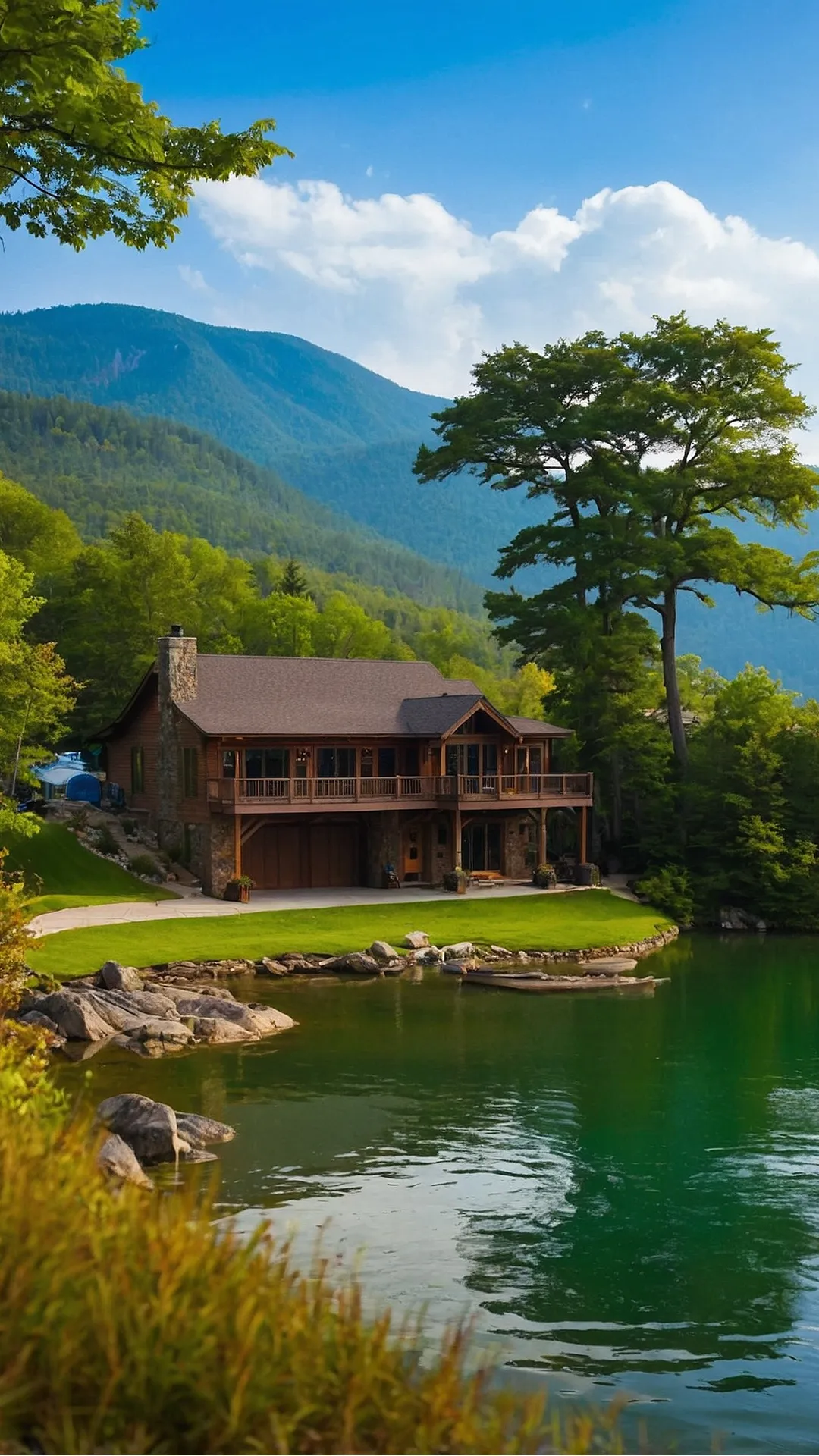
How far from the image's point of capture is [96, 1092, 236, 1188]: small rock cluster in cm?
1664

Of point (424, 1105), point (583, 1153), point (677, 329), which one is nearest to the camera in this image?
point (583, 1153)

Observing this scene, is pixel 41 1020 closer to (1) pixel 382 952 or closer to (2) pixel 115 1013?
(2) pixel 115 1013

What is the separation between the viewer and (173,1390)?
527cm

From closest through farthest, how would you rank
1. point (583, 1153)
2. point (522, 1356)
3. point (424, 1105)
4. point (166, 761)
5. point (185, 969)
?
point (522, 1356) → point (583, 1153) → point (424, 1105) → point (185, 969) → point (166, 761)

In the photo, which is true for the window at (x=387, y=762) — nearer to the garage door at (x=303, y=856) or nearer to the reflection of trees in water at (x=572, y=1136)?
the garage door at (x=303, y=856)

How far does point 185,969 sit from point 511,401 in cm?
2855

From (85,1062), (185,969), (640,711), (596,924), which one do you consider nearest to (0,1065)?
(85,1062)

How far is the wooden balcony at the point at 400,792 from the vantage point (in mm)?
39250

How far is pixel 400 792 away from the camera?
1658 inches

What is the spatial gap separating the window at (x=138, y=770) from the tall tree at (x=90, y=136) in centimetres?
3256

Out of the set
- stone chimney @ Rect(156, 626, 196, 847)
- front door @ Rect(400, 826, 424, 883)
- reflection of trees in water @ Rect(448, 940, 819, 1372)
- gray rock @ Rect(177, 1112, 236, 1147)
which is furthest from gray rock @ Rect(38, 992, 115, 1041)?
front door @ Rect(400, 826, 424, 883)

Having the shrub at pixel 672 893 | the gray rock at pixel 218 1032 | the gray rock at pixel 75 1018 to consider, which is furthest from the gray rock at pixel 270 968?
the shrub at pixel 672 893

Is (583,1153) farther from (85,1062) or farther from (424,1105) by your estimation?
(85,1062)

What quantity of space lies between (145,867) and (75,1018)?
1738 centimetres
